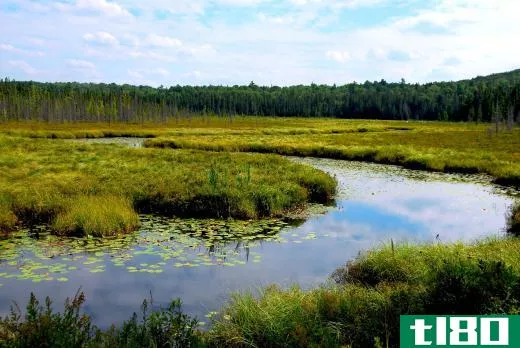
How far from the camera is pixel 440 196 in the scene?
26.6 metres

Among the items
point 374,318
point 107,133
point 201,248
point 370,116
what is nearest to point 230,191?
point 201,248

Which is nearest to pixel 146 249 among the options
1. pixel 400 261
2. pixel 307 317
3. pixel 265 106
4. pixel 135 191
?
pixel 135 191

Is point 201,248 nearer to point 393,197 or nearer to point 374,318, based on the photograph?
point 374,318

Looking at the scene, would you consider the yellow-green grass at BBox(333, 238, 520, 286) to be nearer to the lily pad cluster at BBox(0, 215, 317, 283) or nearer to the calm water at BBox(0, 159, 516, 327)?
the calm water at BBox(0, 159, 516, 327)

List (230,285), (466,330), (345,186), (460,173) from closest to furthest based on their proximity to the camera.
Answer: (466,330) → (230,285) → (345,186) → (460,173)

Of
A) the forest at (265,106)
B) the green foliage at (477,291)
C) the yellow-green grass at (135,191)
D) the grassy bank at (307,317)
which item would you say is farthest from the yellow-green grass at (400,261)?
the forest at (265,106)

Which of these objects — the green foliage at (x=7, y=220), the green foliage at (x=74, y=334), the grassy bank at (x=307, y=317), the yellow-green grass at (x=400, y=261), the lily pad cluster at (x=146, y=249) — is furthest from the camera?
the green foliage at (x=7, y=220)

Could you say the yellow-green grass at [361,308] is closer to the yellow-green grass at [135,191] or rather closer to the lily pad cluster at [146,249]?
the lily pad cluster at [146,249]

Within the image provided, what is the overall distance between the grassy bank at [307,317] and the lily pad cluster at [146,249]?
399 centimetres

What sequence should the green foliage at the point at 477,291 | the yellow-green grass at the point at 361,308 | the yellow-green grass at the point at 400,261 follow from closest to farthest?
the green foliage at the point at 477,291 < the yellow-green grass at the point at 361,308 < the yellow-green grass at the point at 400,261

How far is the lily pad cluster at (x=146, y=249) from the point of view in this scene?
13.1 metres

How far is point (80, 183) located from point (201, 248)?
9908mm

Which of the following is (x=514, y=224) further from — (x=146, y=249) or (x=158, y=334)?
(x=158, y=334)

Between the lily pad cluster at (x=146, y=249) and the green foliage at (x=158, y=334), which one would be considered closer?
the green foliage at (x=158, y=334)
